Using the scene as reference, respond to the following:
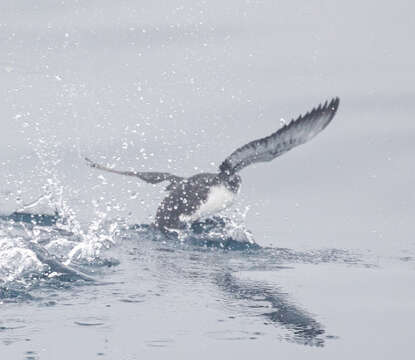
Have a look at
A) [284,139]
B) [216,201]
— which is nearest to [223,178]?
[216,201]

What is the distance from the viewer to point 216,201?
42.8 feet

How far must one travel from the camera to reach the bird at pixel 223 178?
1268 cm

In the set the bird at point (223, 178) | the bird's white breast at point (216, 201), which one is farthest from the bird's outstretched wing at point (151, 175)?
the bird's white breast at point (216, 201)

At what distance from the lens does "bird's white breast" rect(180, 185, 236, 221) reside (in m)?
12.8

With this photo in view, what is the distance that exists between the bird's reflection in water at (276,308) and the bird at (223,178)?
2653 millimetres

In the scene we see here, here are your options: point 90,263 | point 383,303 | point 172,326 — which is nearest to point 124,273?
point 90,263

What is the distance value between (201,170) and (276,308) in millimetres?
5649

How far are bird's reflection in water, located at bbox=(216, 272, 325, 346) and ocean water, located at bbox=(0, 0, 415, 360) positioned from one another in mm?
25

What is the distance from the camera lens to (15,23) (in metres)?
Result: 19.4

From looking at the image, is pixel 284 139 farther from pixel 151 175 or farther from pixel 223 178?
pixel 151 175

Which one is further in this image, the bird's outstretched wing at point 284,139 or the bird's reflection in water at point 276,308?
the bird's outstretched wing at point 284,139

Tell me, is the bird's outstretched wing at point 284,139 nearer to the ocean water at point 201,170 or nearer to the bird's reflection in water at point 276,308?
the ocean water at point 201,170

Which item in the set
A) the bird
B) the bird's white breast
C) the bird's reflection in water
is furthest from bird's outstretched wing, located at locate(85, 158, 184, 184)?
the bird's reflection in water

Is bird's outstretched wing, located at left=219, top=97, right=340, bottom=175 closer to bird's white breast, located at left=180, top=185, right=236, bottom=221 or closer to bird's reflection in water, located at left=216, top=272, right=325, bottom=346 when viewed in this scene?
bird's white breast, located at left=180, top=185, right=236, bottom=221
